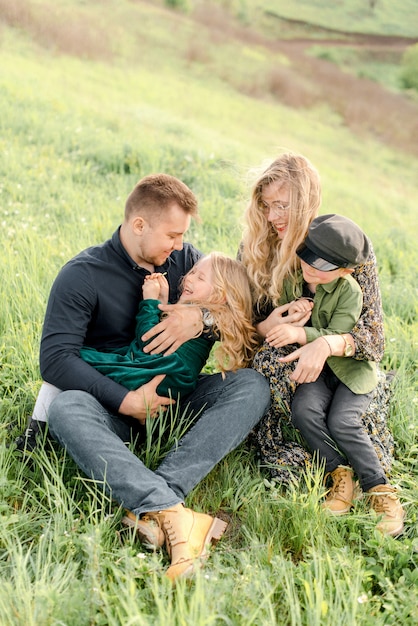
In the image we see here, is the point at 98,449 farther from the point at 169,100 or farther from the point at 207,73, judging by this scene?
the point at 207,73

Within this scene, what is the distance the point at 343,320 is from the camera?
10.2 ft

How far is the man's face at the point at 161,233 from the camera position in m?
3.22

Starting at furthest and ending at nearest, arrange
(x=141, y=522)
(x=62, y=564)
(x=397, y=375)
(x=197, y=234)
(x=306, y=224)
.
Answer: (x=197, y=234), (x=397, y=375), (x=306, y=224), (x=141, y=522), (x=62, y=564)

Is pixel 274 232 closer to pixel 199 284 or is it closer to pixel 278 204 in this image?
pixel 278 204

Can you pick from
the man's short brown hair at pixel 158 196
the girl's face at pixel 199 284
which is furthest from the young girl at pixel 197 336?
the man's short brown hair at pixel 158 196

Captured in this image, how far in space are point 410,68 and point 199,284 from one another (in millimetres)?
38704

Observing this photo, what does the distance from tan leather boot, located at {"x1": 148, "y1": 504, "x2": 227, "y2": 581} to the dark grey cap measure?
4.21ft

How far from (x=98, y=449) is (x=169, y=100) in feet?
58.2

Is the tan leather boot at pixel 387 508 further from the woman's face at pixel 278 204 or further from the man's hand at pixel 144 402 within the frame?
the woman's face at pixel 278 204

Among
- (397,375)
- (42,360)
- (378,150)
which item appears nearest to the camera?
(42,360)

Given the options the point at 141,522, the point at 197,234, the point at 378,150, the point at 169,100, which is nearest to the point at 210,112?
the point at 169,100

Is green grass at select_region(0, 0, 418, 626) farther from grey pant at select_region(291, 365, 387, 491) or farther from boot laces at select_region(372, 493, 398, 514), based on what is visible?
grey pant at select_region(291, 365, 387, 491)

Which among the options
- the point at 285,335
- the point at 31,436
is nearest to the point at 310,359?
the point at 285,335

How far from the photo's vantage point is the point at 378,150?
22.5m
